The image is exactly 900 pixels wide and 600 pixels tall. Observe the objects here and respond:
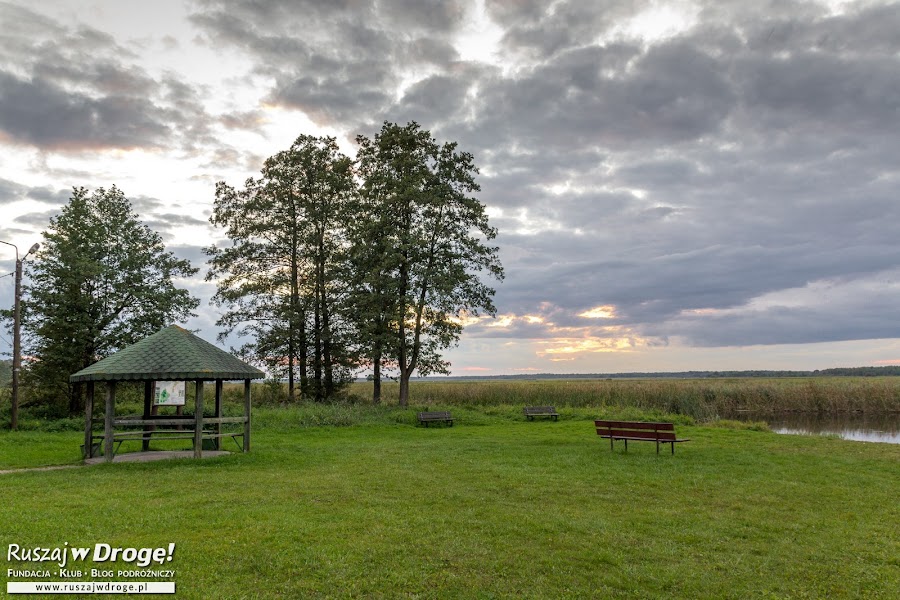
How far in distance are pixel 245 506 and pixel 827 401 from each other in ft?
126

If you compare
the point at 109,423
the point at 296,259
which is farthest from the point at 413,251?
the point at 109,423

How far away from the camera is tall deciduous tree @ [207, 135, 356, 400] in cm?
3553

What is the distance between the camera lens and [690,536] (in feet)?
26.0

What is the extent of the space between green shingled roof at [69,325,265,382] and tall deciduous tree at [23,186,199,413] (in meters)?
16.4

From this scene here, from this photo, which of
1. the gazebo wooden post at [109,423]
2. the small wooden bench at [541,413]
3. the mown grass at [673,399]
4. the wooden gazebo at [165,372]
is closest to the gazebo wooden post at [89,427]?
the wooden gazebo at [165,372]

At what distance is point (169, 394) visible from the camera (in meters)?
17.2

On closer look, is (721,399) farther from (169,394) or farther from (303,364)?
(169,394)

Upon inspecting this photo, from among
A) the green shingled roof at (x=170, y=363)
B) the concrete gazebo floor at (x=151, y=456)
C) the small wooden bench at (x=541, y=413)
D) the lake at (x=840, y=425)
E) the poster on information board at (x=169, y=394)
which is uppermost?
the green shingled roof at (x=170, y=363)

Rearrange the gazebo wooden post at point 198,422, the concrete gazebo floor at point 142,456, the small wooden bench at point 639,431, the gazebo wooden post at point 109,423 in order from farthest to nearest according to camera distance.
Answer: the gazebo wooden post at point 198,422
the small wooden bench at point 639,431
the gazebo wooden post at point 109,423
the concrete gazebo floor at point 142,456

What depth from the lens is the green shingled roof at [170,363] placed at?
50.0ft

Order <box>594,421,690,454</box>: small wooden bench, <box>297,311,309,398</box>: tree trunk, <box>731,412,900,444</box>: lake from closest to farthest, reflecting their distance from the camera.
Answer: <box>594,421,690,454</box>: small wooden bench, <box>731,412,900,444</box>: lake, <box>297,311,309,398</box>: tree trunk

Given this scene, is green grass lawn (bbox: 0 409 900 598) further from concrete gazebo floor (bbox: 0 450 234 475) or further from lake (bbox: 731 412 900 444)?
lake (bbox: 731 412 900 444)

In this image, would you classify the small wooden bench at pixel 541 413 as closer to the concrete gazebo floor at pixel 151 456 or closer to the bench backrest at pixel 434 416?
the bench backrest at pixel 434 416

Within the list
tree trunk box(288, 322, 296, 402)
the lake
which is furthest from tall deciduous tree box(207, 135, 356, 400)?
the lake
